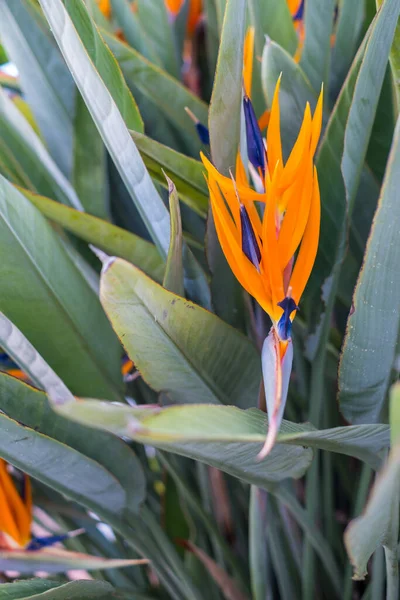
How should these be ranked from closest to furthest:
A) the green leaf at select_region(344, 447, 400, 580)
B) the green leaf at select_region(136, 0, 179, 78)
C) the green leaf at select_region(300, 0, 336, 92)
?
1. the green leaf at select_region(344, 447, 400, 580)
2. the green leaf at select_region(300, 0, 336, 92)
3. the green leaf at select_region(136, 0, 179, 78)

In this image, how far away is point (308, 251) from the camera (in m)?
0.28

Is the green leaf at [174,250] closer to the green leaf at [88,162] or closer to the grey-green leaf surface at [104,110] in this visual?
the grey-green leaf surface at [104,110]

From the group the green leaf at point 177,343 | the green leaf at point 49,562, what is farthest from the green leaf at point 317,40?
the green leaf at point 49,562

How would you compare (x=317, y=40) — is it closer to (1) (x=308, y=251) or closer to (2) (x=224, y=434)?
(1) (x=308, y=251)

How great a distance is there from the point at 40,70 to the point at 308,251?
31cm

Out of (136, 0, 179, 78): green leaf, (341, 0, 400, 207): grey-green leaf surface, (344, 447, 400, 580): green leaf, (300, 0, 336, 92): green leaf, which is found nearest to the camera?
(344, 447, 400, 580): green leaf

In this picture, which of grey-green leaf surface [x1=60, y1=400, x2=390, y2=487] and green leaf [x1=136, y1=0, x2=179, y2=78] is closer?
grey-green leaf surface [x1=60, y1=400, x2=390, y2=487]

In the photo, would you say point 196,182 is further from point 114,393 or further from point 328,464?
point 328,464

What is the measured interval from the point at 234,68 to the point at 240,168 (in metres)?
0.05

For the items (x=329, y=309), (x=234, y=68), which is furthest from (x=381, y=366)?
(x=234, y=68)

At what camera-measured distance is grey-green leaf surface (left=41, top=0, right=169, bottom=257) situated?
0.94 feet

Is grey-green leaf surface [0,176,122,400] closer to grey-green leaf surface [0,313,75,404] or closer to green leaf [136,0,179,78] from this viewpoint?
grey-green leaf surface [0,313,75,404]

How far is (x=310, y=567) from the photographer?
1.47ft

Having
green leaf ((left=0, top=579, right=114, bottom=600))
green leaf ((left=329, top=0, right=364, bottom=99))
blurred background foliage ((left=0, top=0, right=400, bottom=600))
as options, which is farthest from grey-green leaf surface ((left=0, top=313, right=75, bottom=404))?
green leaf ((left=329, top=0, right=364, bottom=99))
